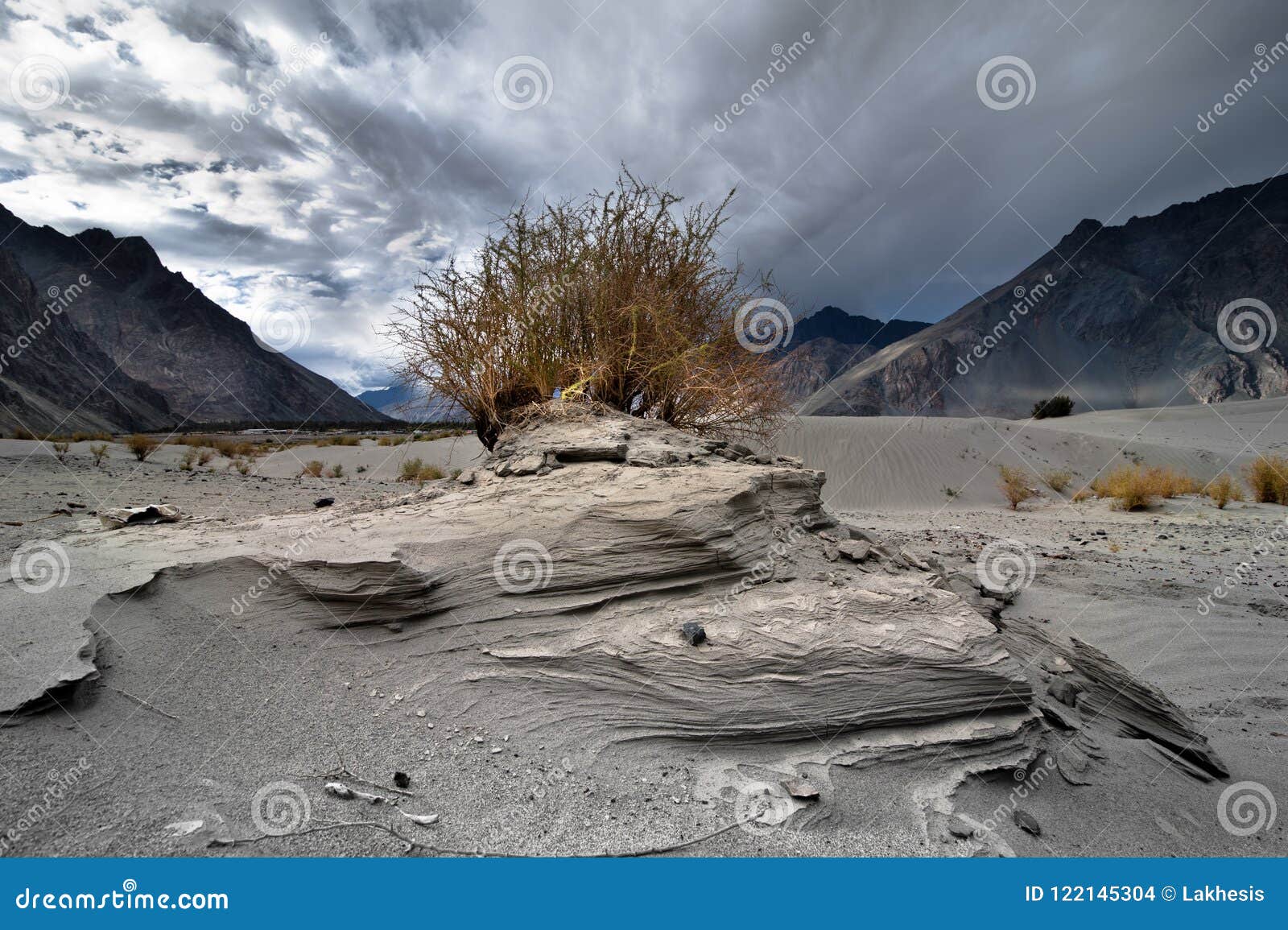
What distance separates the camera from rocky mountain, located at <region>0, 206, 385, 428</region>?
86.4m

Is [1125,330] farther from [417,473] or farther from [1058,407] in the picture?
[417,473]

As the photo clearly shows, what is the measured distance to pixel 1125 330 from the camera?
83500 mm

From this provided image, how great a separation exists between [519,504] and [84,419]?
231 ft

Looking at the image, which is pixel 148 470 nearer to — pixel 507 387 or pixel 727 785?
pixel 507 387

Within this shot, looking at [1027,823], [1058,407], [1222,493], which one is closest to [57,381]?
[1027,823]

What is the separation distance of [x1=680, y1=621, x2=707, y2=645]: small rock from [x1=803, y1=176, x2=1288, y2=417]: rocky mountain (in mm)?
69962

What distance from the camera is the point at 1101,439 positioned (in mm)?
21938

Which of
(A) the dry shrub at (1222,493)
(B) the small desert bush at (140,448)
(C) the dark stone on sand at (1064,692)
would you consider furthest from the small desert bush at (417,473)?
(A) the dry shrub at (1222,493)

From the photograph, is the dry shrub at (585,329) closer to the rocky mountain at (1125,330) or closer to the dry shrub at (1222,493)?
the dry shrub at (1222,493)

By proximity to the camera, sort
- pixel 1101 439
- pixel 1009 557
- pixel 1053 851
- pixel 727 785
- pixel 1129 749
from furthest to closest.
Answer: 1. pixel 1101 439
2. pixel 1009 557
3. pixel 1129 749
4. pixel 727 785
5. pixel 1053 851

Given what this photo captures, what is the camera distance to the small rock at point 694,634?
2977mm

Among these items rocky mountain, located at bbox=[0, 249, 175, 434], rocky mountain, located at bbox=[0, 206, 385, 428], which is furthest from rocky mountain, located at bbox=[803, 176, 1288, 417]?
rocky mountain, located at bbox=[0, 206, 385, 428]

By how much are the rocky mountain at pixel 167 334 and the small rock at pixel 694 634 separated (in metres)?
92.2

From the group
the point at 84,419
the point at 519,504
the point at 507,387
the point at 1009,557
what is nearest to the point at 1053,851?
the point at 519,504
